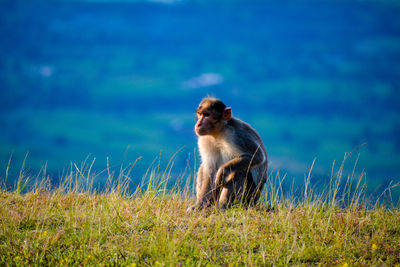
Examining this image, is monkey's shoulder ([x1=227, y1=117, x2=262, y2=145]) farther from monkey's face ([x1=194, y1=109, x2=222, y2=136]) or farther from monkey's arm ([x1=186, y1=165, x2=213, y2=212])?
monkey's arm ([x1=186, y1=165, x2=213, y2=212])

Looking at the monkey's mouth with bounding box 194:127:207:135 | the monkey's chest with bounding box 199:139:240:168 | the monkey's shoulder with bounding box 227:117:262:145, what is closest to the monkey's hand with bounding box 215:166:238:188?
the monkey's chest with bounding box 199:139:240:168

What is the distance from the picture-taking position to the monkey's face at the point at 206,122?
332 inches

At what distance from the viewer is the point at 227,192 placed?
8.35m

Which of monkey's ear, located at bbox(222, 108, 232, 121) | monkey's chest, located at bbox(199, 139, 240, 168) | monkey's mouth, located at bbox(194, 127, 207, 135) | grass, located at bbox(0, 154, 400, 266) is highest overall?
monkey's ear, located at bbox(222, 108, 232, 121)

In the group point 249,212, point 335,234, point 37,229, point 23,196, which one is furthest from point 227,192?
point 23,196

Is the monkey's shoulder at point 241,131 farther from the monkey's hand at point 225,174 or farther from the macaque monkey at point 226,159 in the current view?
the monkey's hand at point 225,174

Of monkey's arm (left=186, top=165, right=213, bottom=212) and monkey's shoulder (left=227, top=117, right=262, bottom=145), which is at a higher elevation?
monkey's shoulder (left=227, top=117, right=262, bottom=145)

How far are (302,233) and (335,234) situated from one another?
1.75ft

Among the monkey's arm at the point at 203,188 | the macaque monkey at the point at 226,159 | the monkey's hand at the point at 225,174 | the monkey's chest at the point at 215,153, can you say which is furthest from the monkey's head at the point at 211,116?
the monkey's arm at the point at 203,188

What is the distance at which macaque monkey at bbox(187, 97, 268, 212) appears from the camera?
8.33 metres

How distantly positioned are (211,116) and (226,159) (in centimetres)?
98

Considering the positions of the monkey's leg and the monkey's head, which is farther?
the monkey's head

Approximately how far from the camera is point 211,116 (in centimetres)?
841

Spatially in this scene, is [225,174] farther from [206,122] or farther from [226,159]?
[206,122]
